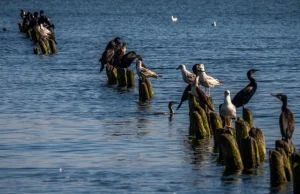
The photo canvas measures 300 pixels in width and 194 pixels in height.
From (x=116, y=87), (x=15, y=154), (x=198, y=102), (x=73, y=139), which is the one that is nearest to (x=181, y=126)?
(x=198, y=102)

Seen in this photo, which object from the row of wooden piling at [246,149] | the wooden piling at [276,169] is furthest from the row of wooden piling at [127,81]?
the wooden piling at [276,169]

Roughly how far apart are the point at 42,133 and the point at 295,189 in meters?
10.1

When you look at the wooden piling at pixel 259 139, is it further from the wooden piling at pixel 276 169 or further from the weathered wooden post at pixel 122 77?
the weathered wooden post at pixel 122 77

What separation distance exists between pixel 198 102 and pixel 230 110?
3309 mm

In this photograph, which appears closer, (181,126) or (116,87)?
(181,126)

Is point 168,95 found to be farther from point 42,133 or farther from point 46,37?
point 46,37

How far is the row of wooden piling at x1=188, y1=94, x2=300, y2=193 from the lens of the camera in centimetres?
1834

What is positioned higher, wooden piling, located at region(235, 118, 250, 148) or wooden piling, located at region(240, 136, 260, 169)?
wooden piling, located at region(235, 118, 250, 148)

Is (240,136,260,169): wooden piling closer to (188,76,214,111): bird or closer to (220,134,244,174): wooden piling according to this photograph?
(220,134,244,174): wooden piling

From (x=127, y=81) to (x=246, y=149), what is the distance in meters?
15.8

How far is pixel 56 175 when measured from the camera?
68.3 ft

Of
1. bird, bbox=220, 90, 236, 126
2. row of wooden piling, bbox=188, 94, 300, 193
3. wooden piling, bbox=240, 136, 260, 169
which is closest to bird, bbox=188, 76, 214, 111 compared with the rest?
row of wooden piling, bbox=188, 94, 300, 193

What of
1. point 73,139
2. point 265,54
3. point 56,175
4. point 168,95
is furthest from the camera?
point 265,54

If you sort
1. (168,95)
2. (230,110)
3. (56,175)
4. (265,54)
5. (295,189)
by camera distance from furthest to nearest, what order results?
(265,54), (168,95), (230,110), (56,175), (295,189)
